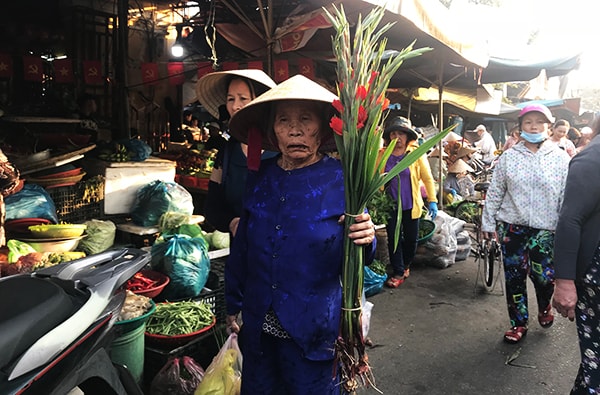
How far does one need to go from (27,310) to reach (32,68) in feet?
22.7

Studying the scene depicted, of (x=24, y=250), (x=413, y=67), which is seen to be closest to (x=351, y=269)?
(x=24, y=250)

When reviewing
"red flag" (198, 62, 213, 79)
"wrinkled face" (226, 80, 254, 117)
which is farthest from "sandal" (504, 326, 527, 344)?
"red flag" (198, 62, 213, 79)

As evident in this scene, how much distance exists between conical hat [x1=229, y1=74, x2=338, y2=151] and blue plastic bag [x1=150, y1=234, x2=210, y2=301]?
1.71 metres

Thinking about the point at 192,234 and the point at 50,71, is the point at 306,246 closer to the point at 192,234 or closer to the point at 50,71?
the point at 192,234

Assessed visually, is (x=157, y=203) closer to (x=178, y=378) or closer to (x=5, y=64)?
(x=178, y=378)

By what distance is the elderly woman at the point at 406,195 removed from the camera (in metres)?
5.45

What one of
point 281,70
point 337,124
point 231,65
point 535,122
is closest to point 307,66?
point 281,70

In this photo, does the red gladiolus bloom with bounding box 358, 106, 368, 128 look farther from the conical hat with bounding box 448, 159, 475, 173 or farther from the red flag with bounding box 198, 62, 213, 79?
the conical hat with bounding box 448, 159, 475, 173

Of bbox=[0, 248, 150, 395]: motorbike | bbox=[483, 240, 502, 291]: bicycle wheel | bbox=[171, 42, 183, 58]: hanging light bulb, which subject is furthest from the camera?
bbox=[171, 42, 183, 58]: hanging light bulb

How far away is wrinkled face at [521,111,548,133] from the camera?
382cm

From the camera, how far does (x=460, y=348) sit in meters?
4.05

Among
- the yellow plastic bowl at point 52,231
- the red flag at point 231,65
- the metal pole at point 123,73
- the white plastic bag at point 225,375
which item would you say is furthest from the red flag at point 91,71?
the white plastic bag at point 225,375

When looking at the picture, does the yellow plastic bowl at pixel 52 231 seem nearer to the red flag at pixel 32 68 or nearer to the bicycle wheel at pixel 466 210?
the red flag at pixel 32 68

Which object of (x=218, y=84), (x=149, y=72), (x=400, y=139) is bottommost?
(x=400, y=139)
